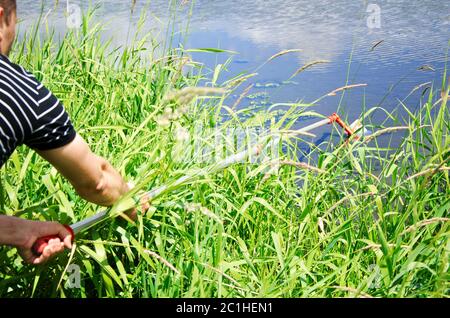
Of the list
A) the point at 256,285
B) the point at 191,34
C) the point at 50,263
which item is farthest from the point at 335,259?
the point at 191,34

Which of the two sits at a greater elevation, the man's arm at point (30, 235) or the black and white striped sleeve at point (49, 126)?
the black and white striped sleeve at point (49, 126)

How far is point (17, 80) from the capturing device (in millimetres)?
1691

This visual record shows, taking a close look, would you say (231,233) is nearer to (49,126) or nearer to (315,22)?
(49,126)

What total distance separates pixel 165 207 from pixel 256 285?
0.36 meters

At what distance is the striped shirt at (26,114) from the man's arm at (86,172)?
1.7 inches

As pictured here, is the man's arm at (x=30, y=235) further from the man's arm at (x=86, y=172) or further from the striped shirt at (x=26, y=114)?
the striped shirt at (x=26, y=114)

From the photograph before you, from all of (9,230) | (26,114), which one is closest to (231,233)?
(9,230)

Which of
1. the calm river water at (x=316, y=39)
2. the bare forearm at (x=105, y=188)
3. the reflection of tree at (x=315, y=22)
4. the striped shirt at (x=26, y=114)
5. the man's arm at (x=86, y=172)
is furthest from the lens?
the reflection of tree at (x=315, y=22)

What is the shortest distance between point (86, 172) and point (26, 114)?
263 millimetres

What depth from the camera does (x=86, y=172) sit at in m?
1.88

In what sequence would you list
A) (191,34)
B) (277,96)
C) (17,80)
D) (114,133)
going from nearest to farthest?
(17,80), (114,133), (277,96), (191,34)

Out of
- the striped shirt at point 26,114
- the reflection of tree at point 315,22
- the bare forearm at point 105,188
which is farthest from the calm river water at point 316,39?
the striped shirt at point 26,114

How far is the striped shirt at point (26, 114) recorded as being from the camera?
1653mm
